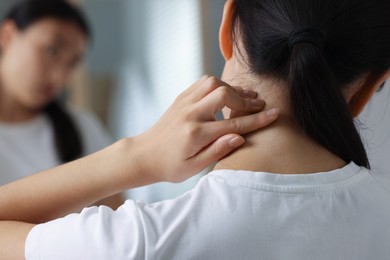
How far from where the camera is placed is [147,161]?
809 millimetres

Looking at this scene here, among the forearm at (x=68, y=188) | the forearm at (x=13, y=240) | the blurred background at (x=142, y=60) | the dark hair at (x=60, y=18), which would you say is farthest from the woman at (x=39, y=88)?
the forearm at (x=13, y=240)

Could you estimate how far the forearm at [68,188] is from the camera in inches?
32.9

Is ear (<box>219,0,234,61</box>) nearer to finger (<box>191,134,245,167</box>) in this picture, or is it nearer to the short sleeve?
finger (<box>191,134,245,167</box>)

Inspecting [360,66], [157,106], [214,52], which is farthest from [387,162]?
[157,106]

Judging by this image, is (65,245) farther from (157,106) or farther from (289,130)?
(157,106)

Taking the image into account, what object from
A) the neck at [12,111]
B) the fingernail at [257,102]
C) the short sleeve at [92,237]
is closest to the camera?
the short sleeve at [92,237]

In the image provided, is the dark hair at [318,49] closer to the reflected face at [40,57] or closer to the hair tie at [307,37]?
the hair tie at [307,37]

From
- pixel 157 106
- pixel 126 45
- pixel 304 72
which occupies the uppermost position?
pixel 304 72

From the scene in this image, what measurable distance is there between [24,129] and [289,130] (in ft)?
4.47

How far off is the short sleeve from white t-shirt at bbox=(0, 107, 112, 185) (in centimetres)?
118

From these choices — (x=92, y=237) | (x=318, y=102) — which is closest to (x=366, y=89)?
(x=318, y=102)

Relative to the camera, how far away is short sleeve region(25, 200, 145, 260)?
651 millimetres

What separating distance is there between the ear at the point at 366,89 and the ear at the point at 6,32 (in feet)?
4.40

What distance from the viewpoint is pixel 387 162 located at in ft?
3.34
